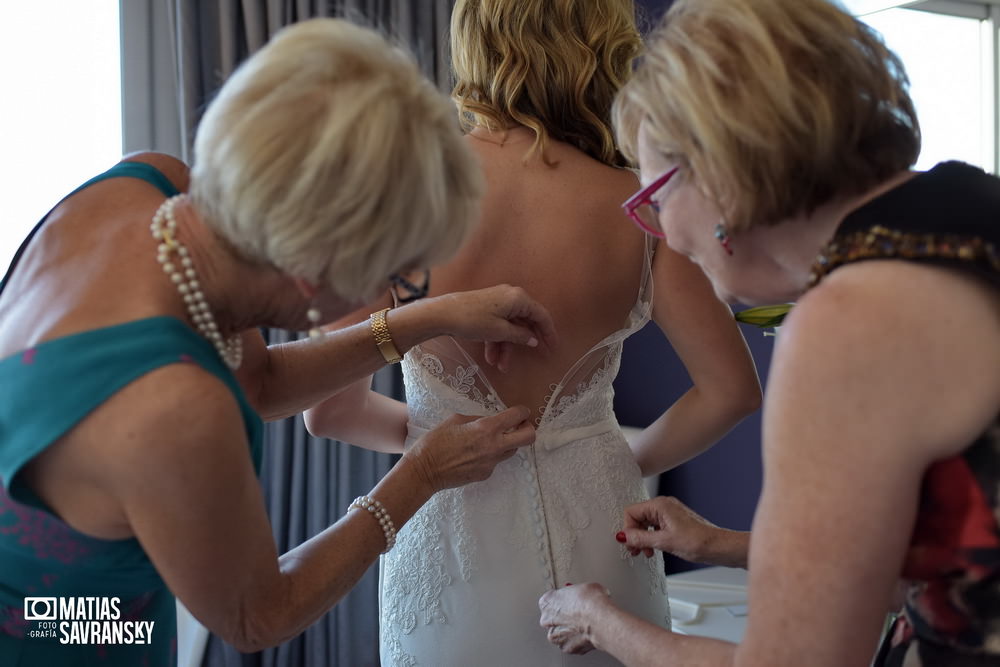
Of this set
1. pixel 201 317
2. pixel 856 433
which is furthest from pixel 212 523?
pixel 856 433

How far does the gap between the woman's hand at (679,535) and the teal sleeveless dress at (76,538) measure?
1.91 feet

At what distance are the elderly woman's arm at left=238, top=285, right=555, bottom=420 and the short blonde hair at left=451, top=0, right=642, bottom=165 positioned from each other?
264 mm

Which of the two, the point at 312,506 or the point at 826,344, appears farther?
the point at 312,506

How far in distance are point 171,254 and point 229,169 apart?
159mm

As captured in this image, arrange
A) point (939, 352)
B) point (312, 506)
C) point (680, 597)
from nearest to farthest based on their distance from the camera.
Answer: point (939, 352), point (680, 597), point (312, 506)

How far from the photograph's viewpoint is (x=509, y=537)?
1540 millimetres

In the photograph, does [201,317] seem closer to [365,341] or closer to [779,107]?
[365,341]

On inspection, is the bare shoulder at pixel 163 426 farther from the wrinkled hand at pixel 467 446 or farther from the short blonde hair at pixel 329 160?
the wrinkled hand at pixel 467 446

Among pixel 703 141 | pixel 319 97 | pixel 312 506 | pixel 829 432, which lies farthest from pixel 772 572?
pixel 312 506

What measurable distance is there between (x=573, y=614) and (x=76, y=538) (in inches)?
25.2

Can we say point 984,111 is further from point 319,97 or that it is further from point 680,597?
point 319,97

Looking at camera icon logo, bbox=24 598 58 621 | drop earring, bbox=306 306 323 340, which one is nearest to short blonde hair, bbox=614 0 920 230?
drop earring, bbox=306 306 323 340

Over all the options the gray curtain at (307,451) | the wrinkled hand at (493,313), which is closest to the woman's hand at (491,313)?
the wrinkled hand at (493,313)

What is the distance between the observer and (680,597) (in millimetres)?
2670
